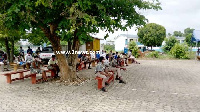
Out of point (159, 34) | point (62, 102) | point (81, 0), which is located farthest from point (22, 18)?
point (159, 34)

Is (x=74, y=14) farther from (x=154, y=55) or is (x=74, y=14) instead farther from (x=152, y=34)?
(x=152, y=34)

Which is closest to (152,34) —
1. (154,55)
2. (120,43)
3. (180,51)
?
(120,43)

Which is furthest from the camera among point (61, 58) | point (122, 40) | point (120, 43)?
point (120, 43)

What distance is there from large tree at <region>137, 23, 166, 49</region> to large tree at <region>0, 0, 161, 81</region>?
37913 millimetres

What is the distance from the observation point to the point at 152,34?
1812 inches

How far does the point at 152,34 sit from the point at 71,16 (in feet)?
136

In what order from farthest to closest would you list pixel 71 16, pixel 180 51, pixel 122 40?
pixel 122 40
pixel 180 51
pixel 71 16

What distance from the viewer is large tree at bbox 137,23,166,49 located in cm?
4601

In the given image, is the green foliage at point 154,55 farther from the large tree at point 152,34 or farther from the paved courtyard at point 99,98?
the large tree at point 152,34

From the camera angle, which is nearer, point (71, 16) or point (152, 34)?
point (71, 16)

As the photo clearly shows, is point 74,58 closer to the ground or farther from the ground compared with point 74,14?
closer to the ground

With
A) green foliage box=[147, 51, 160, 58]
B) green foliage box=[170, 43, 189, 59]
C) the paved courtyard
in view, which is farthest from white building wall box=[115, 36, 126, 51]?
the paved courtyard

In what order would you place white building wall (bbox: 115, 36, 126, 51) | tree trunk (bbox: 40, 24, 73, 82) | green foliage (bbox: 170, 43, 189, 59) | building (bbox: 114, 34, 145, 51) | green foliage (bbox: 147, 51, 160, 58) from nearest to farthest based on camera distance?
1. tree trunk (bbox: 40, 24, 73, 82)
2. green foliage (bbox: 170, 43, 189, 59)
3. green foliage (bbox: 147, 51, 160, 58)
4. building (bbox: 114, 34, 145, 51)
5. white building wall (bbox: 115, 36, 126, 51)

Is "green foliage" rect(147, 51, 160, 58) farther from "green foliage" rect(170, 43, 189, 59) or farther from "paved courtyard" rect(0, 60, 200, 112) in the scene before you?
"paved courtyard" rect(0, 60, 200, 112)
